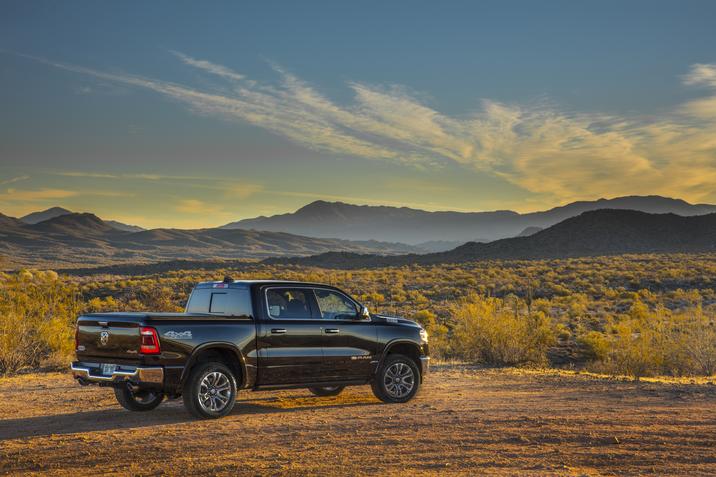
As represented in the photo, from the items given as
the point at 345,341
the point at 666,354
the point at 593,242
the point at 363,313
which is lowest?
the point at 666,354

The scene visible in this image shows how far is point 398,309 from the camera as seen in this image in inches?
1599

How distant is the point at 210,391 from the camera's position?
1173 centimetres

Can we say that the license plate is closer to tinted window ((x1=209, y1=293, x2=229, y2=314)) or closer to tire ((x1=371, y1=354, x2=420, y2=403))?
tinted window ((x1=209, y1=293, x2=229, y2=314))

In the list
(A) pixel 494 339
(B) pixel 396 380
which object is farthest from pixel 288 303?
(A) pixel 494 339

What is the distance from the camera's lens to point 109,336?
1134cm

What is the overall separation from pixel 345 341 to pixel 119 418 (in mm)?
3623

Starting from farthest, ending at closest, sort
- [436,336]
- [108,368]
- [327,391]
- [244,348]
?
[436,336] → [327,391] → [244,348] → [108,368]

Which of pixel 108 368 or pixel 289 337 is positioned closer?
pixel 108 368

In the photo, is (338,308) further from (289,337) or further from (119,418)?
(119,418)

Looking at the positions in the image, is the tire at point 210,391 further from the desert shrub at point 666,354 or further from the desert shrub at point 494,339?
the desert shrub at point 666,354

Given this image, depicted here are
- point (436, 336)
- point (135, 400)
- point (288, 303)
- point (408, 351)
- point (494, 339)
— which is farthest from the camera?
point (436, 336)

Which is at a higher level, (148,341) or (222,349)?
(148,341)

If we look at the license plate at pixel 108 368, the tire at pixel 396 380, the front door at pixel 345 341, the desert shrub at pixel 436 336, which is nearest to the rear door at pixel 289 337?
the front door at pixel 345 341

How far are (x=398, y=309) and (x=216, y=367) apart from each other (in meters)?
29.3
